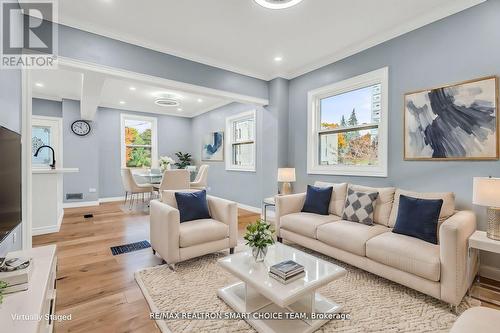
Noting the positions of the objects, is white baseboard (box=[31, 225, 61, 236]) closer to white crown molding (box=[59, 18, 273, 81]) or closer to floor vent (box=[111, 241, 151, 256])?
floor vent (box=[111, 241, 151, 256])

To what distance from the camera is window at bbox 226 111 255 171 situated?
5.79 metres

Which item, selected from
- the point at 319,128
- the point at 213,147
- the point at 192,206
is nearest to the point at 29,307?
the point at 192,206

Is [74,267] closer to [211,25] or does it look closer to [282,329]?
[282,329]

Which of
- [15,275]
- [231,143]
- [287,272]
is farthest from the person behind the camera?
[231,143]

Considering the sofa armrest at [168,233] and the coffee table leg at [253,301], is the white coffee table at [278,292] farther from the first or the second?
the sofa armrest at [168,233]

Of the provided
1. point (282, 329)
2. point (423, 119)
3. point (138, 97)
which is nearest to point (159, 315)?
point (282, 329)

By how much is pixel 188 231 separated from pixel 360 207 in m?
A: 2.00

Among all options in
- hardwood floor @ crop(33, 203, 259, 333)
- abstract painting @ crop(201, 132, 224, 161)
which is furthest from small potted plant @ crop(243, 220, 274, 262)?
abstract painting @ crop(201, 132, 224, 161)

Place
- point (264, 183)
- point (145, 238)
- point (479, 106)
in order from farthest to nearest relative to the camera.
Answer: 1. point (264, 183)
2. point (145, 238)
3. point (479, 106)

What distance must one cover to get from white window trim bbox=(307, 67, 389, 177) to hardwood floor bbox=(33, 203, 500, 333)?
1636 mm

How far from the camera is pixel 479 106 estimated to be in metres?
2.41

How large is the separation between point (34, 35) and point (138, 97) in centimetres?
324

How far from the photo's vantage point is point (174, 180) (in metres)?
4.93

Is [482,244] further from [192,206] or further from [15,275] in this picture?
[15,275]
